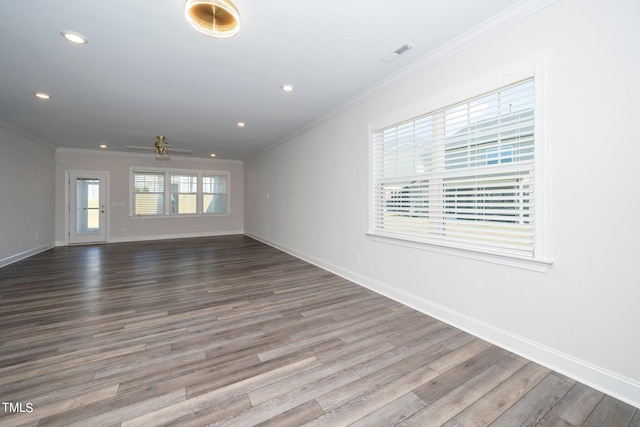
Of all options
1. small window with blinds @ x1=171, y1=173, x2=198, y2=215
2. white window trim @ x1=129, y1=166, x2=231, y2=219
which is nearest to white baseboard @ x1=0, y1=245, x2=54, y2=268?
white window trim @ x1=129, y1=166, x2=231, y2=219

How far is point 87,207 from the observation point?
6.92 m

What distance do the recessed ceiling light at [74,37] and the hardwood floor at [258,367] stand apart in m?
2.54

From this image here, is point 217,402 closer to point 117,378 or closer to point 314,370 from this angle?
point 314,370

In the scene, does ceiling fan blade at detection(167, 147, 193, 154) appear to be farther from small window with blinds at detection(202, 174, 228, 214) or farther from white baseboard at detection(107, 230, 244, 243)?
white baseboard at detection(107, 230, 244, 243)

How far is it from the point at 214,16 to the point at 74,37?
135cm

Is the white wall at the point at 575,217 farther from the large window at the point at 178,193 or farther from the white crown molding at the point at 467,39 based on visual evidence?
the large window at the point at 178,193

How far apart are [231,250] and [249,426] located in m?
5.04

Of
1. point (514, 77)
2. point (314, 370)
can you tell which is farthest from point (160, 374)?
point (514, 77)

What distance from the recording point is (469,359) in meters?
1.88

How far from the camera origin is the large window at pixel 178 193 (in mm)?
7496

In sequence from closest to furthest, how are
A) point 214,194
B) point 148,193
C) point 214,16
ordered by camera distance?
point 214,16, point 148,193, point 214,194

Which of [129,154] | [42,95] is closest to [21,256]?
[129,154]

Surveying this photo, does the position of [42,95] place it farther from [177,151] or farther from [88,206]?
[88,206]

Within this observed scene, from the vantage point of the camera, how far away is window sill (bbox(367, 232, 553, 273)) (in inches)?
72.4
